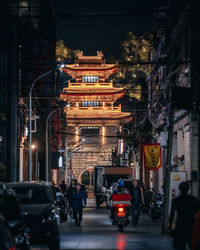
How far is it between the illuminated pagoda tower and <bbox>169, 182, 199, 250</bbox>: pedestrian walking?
94.8 m

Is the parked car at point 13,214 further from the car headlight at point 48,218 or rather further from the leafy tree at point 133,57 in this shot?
the leafy tree at point 133,57

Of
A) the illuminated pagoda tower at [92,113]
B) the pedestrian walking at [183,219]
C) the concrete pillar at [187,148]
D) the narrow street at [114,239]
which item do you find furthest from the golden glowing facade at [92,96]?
the pedestrian walking at [183,219]

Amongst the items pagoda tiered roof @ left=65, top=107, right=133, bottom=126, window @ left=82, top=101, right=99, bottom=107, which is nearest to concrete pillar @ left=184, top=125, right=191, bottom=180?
pagoda tiered roof @ left=65, top=107, right=133, bottom=126

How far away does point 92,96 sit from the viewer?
11256cm

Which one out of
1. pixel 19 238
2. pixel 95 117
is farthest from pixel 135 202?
pixel 95 117

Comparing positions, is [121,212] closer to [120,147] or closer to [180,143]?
[180,143]

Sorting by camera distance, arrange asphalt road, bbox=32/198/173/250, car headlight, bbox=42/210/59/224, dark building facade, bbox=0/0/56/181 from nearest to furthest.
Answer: car headlight, bbox=42/210/59/224
asphalt road, bbox=32/198/173/250
dark building facade, bbox=0/0/56/181

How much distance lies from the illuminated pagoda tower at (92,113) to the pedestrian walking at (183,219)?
94769 mm

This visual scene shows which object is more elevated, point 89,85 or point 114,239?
point 89,85

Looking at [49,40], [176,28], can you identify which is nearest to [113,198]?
[176,28]

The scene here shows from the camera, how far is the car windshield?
18312 mm

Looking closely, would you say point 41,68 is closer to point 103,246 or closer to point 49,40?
point 49,40

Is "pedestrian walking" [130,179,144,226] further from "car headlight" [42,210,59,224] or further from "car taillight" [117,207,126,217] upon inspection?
"car headlight" [42,210,59,224]

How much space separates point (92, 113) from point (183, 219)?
319ft
